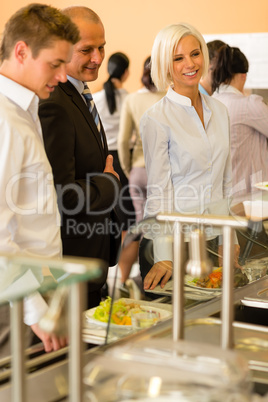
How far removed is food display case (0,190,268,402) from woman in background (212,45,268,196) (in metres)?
1.54

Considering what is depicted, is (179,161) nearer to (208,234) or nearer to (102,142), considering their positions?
(102,142)

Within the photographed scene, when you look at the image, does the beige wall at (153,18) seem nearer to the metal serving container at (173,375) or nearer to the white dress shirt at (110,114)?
the white dress shirt at (110,114)

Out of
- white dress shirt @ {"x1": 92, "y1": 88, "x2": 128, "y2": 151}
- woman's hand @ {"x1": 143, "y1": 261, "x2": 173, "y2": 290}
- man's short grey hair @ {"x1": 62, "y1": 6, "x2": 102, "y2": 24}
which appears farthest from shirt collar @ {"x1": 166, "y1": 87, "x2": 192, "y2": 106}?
white dress shirt @ {"x1": 92, "y1": 88, "x2": 128, "y2": 151}

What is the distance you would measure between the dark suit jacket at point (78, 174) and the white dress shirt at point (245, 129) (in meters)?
1.28

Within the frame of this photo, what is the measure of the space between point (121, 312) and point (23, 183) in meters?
0.42

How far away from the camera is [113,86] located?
5426 millimetres

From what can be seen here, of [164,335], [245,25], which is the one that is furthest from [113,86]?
[164,335]

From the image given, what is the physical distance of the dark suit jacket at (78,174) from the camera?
2.08 metres

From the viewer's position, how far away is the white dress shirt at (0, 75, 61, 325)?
161 cm

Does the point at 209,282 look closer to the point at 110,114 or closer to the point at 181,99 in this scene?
the point at 181,99

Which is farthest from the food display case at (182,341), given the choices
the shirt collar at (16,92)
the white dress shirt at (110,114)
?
the white dress shirt at (110,114)

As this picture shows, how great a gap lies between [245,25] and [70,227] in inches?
185

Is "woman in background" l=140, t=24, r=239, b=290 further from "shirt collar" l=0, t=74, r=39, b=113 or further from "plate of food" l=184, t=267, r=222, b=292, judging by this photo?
"shirt collar" l=0, t=74, r=39, b=113

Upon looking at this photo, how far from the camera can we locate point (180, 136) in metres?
2.46
